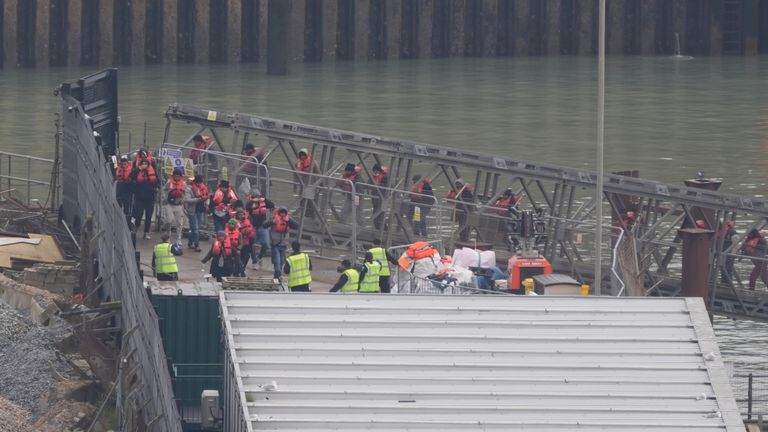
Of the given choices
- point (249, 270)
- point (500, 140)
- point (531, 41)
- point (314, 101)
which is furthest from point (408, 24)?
point (249, 270)

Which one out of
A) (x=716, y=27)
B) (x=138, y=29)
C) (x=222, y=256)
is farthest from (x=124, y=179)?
(x=716, y=27)

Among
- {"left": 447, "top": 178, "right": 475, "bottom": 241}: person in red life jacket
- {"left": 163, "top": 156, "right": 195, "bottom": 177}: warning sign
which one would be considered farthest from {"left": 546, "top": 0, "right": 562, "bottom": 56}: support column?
{"left": 163, "top": 156, "right": 195, "bottom": 177}: warning sign

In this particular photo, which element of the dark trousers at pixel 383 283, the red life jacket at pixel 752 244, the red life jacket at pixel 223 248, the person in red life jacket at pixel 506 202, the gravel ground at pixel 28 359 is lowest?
the gravel ground at pixel 28 359

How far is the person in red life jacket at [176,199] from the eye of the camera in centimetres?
3186

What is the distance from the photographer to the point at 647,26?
254 feet

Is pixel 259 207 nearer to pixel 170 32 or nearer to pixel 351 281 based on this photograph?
pixel 351 281

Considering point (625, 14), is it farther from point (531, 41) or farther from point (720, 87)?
point (720, 87)

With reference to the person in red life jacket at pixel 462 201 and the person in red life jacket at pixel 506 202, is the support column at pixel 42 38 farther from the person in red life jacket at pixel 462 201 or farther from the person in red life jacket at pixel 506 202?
the person in red life jacket at pixel 506 202

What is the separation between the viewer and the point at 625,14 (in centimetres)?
7750

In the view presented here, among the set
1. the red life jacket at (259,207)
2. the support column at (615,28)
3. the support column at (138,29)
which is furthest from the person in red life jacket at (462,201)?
the support column at (615,28)

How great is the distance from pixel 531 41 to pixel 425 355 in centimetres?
5795

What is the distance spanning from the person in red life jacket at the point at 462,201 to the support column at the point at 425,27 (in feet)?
132

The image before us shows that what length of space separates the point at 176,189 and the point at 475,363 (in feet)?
42.2

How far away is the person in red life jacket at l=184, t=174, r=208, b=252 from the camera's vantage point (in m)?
32.0
